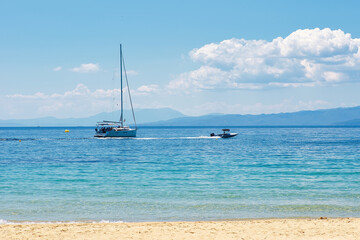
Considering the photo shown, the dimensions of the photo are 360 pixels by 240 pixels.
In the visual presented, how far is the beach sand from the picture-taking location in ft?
45.3

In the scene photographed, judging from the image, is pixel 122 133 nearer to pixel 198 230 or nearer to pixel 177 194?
pixel 177 194

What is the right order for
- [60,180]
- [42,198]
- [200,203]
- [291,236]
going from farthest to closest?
[60,180] → [42,198] → [200,203] → [291,236]

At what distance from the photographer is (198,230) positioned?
47.9ft

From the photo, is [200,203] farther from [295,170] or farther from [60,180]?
[295,170]

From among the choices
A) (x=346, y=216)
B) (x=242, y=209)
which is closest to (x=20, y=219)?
(x=242, y=209)

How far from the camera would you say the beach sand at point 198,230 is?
1382cm

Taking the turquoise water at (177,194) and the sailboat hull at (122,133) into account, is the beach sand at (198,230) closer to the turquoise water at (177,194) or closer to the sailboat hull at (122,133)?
the turquoise water at (177,194)

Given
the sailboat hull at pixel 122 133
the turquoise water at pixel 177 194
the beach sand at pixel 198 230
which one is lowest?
the turquoise water at pixel 177 194

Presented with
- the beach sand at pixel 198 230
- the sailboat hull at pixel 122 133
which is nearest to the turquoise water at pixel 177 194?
the beach sand at pixel 198 230

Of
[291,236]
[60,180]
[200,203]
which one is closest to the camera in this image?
[291,236]

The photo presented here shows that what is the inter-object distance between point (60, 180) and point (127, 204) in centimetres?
1072

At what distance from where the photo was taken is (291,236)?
44.8ft

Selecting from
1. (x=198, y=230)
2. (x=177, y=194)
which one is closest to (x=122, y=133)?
(x=177, y=194)

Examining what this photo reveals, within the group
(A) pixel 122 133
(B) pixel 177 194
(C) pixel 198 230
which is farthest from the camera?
(A) pixel 122 133
